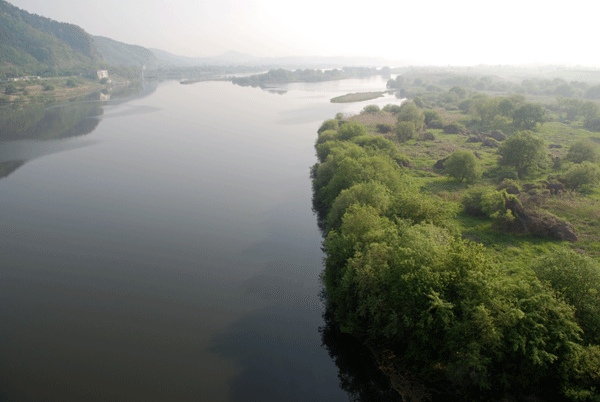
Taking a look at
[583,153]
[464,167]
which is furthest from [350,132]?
[583,153]

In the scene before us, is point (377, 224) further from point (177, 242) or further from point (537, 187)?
point (537, 187)

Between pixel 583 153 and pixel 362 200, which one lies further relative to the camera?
pixel 583 153

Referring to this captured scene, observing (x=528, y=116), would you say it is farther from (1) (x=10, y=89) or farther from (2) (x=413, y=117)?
(1) (x=10, y=89)

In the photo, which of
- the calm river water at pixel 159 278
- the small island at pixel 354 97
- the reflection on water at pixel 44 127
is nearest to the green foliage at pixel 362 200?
the calm river water at pixel 159 278

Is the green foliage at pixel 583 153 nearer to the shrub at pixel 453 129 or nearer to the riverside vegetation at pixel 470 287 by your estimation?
the riverside vegetation at pixel 470 287

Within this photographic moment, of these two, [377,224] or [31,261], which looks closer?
[377,224]

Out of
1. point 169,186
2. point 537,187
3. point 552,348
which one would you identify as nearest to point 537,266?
point 552,348
